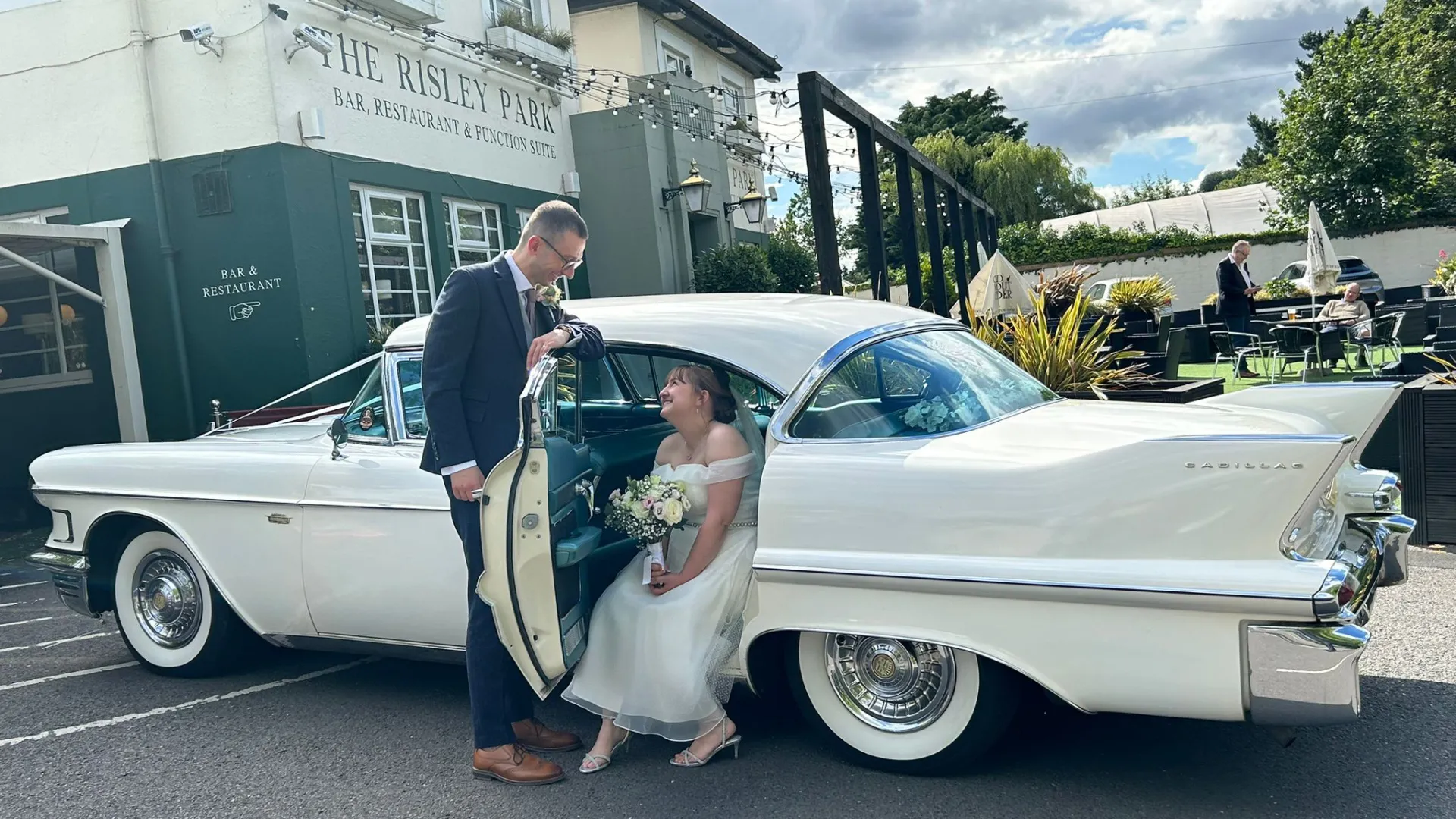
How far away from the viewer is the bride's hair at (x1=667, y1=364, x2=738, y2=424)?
382 centimetres

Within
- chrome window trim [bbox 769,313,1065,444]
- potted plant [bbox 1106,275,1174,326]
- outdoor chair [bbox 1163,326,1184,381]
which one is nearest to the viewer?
chrome window trim [bbox 769,313,1065,444]

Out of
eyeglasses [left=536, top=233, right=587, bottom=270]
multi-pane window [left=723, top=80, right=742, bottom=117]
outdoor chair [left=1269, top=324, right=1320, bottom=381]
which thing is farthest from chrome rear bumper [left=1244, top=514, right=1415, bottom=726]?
multi-pane window [left=723, top=80, right=742, bottom=117]

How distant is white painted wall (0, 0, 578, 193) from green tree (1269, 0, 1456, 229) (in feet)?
84.4

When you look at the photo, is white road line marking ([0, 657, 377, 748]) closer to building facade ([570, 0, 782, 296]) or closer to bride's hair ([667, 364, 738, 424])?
bride's hair ([667, 364, 738, 424])

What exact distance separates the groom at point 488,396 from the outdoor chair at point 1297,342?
1048 cm

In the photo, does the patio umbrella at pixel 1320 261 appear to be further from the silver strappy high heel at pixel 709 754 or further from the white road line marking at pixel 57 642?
the white road line marking at pixel 57 642

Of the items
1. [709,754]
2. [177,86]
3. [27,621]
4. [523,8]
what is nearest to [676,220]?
[523,8]

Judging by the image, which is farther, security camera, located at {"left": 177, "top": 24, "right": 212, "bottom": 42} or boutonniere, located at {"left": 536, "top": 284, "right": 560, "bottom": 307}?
security camera, located at {"left": 177, "top": 24, "right": 212, "bottom": 42}

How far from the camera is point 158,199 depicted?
10.8 metres

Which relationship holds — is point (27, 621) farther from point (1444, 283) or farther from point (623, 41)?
point (1444, 283)

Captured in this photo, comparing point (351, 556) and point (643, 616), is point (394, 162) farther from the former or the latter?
point (643, 616)

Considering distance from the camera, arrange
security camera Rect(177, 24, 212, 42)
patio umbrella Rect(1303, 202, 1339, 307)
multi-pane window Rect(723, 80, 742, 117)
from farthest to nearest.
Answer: multi-pane window Rect(723, 80, 742, 117)
patio umbrella Rect(1303, 202, 1339, 307)
security camera Rect(177, 24, 212, 42)

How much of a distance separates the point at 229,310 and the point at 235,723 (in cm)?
768

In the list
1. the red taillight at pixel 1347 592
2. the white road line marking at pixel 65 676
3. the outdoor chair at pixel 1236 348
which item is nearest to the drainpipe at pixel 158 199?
the white road line marking at pixel 65 676
